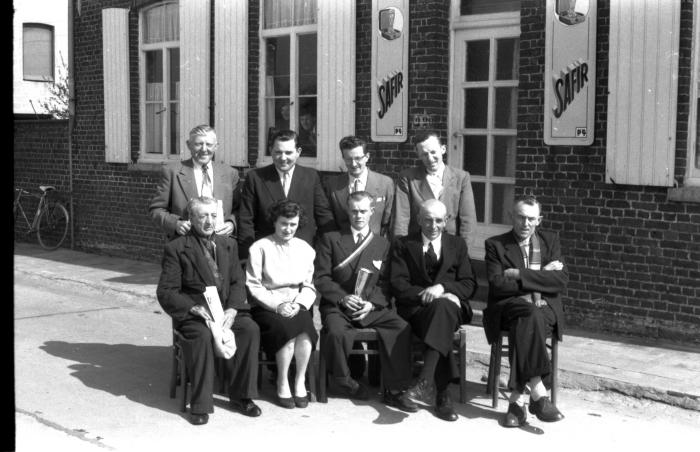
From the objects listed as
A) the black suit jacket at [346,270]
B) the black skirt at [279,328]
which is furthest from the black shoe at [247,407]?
the black suit jacket at [346,270]

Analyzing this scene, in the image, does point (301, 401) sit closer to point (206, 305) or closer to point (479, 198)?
point (206, 305)

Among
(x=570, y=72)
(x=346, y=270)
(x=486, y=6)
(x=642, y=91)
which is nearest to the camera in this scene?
(x=346, y=270)

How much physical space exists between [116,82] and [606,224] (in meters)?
7.73

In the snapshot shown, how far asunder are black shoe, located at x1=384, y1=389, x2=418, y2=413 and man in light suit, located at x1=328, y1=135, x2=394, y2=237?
4.21ft

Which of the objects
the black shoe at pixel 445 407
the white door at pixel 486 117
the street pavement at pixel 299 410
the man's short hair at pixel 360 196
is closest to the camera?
the street pavement at pixel 299 410

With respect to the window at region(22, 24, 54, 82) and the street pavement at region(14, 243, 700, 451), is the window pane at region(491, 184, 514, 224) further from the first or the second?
the window at region(22, 24, 54, 82)

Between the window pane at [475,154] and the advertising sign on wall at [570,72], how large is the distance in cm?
108

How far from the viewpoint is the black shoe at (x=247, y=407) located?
20.1ft

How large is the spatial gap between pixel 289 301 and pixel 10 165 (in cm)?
288

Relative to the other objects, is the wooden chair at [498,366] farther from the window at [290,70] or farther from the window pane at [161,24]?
the window pane at [161,24]

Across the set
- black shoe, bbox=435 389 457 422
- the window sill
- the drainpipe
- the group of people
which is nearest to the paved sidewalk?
the group of people

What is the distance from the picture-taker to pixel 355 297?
256 inches

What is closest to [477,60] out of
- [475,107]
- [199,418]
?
[475,107]

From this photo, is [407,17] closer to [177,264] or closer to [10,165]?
[177,264]
